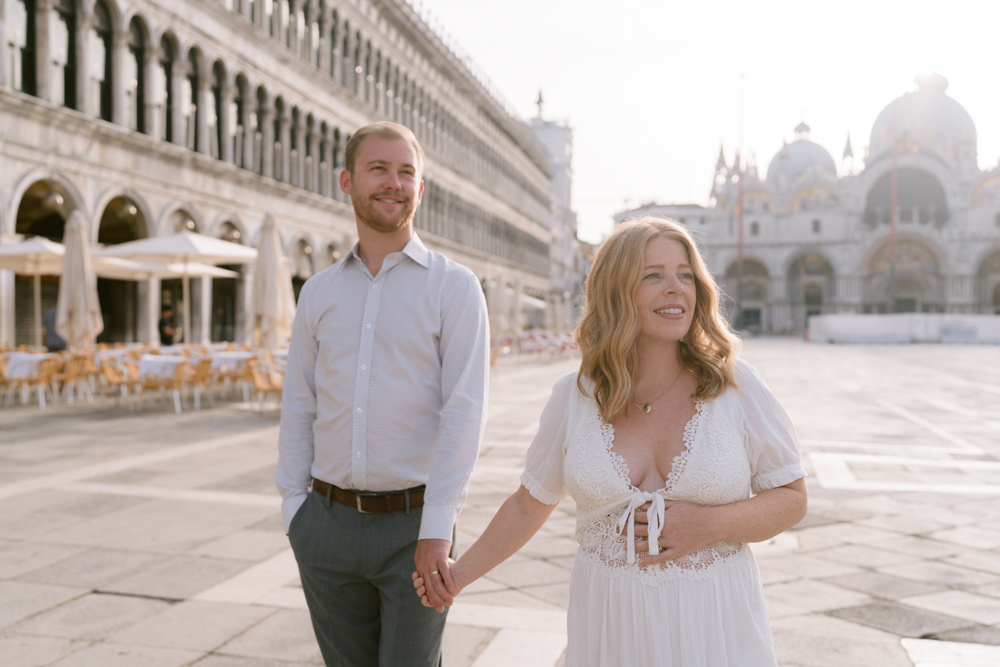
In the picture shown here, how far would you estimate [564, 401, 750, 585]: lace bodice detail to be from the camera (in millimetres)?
1748

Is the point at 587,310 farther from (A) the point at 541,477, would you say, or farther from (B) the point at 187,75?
(B) the point at 187,75

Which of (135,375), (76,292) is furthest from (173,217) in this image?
(135,375)

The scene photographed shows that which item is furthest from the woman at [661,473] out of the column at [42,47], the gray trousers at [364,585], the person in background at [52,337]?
the column at [42,47]

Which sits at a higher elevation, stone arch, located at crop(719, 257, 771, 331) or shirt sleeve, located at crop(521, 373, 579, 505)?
stone arch, located at crop(719, 257, 771, 331)

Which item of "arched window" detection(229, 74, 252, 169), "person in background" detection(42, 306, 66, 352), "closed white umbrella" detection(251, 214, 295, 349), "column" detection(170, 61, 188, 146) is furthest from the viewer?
"arched window" detection(229, 74, 252, 169)

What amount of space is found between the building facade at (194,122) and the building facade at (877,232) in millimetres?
49266

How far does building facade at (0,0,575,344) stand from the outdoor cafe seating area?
3.42 m

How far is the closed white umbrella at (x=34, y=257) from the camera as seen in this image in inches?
510

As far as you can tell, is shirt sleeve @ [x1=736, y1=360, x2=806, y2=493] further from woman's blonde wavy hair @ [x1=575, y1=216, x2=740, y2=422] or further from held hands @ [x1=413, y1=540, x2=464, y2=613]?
held hands @ [x1=413, y1=540, x2=464, y2=613]

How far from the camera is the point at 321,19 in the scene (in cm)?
2720

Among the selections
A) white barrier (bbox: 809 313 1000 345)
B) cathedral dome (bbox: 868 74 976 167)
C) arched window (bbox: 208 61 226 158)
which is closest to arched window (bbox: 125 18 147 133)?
arched window (bbox: 208 61 226 158)

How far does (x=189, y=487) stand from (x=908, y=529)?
5.25 metres

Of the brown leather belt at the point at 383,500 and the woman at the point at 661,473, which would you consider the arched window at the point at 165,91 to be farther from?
the woman at the point at 661,473

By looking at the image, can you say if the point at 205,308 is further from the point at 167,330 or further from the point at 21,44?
the point at 21,44
